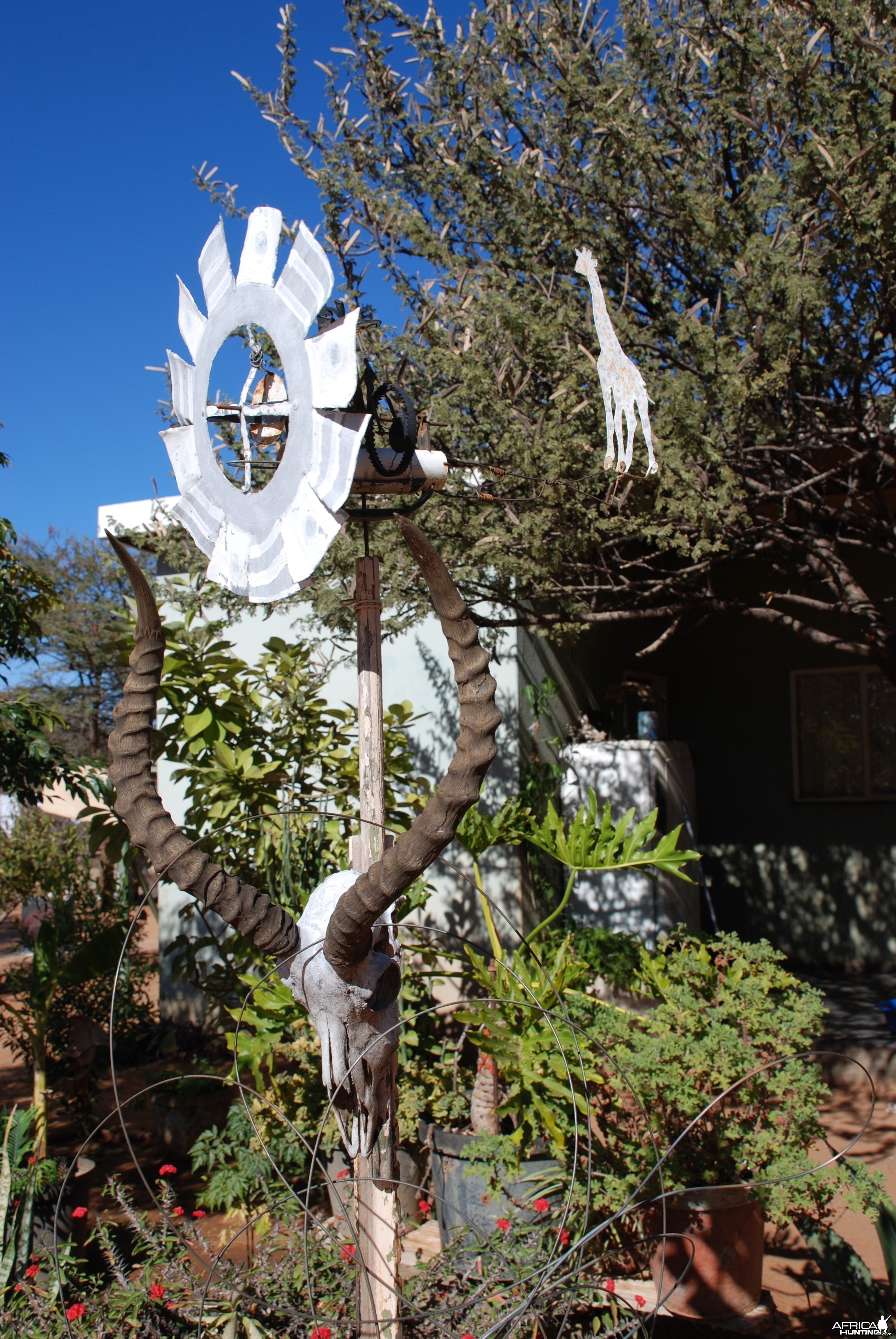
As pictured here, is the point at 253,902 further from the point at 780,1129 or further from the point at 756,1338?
the point at 756,1338

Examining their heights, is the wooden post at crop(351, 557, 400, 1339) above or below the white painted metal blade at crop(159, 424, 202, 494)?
below

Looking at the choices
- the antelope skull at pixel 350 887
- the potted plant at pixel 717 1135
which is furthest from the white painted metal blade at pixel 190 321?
the potted plant at pixel 717 1135

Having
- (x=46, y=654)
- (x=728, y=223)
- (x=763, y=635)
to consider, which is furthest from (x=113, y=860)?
(x=46, y=654)

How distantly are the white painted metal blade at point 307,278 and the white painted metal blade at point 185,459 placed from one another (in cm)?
49

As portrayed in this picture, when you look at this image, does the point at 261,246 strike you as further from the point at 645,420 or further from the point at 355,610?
the point at 645,420

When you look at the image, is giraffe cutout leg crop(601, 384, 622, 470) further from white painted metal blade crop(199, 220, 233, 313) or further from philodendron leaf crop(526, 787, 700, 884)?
philodendron leaf crop(526, 787, 700, 884)

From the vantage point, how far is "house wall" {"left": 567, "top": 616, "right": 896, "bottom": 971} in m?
8.30

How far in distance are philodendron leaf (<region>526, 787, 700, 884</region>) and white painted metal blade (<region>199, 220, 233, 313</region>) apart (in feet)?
9.89

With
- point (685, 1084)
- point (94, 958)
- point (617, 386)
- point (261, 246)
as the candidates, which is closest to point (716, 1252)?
point (685, 1084)

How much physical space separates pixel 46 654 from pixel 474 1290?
17406 mm

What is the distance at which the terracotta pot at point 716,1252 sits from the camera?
11.6 ft

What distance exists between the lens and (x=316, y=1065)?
15.7ft

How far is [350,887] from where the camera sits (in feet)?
6.35

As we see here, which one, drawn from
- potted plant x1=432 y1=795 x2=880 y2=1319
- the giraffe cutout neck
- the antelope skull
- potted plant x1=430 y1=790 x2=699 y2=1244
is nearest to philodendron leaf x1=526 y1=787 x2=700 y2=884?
potted plant x1=430 y1=790 x2=699 y2=1244
